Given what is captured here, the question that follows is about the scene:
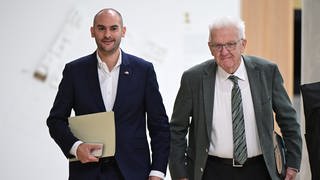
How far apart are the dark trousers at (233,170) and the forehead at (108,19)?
0.88 metres

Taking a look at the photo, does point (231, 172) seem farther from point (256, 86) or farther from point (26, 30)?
point (26, 30)

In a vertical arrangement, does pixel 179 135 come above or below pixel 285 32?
below

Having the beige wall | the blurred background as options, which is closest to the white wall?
the blurred background

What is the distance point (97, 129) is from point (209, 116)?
608 mm

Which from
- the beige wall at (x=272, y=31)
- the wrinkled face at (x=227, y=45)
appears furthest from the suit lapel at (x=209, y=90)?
the beige wall at (x=272, y=31)

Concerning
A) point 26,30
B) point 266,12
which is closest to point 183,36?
point 266,12

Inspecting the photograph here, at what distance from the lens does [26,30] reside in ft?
14.7

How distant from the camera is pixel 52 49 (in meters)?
4.55

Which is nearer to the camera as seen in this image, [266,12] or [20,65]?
[20,65]

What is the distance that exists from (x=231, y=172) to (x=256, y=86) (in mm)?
474

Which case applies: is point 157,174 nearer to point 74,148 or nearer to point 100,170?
point 100,170

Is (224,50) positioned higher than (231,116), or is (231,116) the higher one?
(224,50)

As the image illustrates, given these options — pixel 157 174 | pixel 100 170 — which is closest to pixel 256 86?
pixel 157 174

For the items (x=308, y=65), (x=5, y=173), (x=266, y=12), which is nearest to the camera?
(x=308, y=65)
